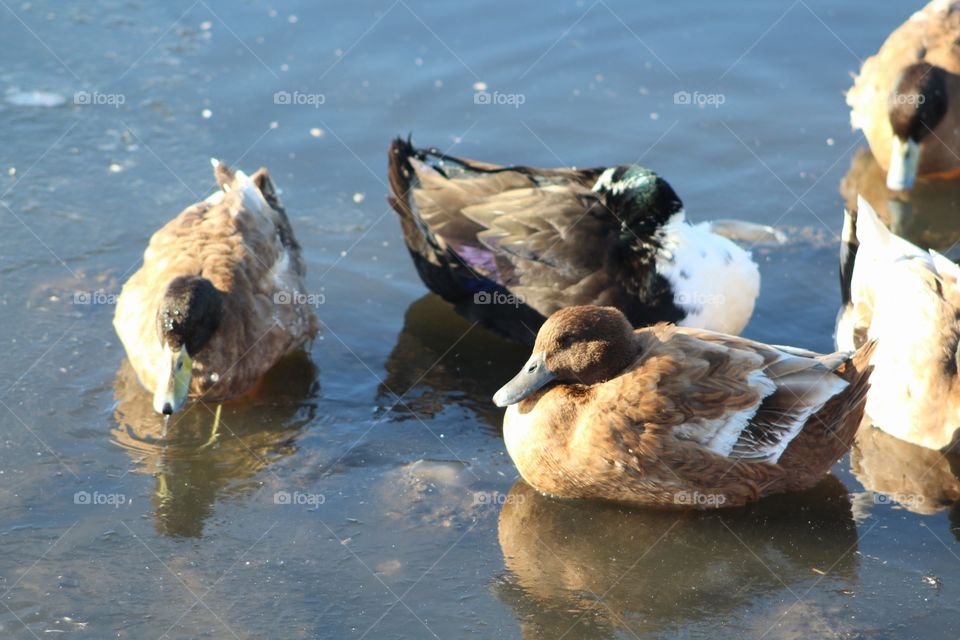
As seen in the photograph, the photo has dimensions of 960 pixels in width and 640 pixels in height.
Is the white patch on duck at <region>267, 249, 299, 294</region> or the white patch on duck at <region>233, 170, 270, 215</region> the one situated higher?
the white patch on duck at <region>233, 170, 270, 215</region>

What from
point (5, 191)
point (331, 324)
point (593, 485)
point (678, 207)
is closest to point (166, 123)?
point (5, 191)

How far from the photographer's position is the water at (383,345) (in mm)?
5086

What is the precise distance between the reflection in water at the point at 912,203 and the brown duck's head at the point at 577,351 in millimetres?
3043

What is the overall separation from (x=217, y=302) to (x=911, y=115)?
4.60 m

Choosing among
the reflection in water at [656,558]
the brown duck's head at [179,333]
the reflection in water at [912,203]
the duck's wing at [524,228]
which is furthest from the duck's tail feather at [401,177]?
the reflection in water at [912,203]

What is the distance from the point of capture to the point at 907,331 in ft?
19.7

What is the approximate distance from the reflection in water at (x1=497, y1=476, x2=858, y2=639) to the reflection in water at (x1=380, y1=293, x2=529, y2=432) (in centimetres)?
82

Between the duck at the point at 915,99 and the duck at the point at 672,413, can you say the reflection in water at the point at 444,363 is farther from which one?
the duck at the point at 915,99

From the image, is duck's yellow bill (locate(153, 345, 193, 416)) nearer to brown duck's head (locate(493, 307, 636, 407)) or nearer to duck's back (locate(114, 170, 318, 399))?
duck's back (locate(114, 170, 318, 399))

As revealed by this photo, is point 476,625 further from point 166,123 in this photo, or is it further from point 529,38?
point 529,38

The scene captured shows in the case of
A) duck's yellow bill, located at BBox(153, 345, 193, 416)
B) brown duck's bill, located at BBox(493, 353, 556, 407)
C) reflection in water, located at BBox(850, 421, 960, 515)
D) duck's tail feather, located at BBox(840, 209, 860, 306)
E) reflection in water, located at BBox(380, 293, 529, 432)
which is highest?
duck's tail feather, located at BBox(840, 209, 860, 306)

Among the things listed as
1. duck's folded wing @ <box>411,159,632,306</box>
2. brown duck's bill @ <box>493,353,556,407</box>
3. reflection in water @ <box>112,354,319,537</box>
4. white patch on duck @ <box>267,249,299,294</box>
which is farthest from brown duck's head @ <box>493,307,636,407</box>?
white patch on duck @ <box>267,249,299,294</box>

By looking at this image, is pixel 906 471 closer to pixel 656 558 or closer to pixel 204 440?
pixel 656 558

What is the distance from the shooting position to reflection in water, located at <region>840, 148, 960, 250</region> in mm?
7848
